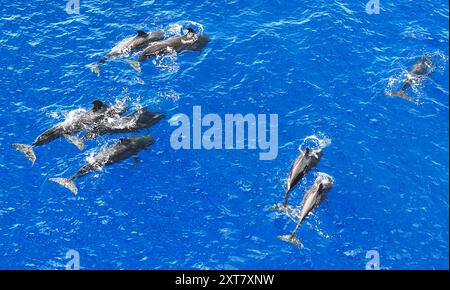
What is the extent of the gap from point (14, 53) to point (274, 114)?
18513 millimetres

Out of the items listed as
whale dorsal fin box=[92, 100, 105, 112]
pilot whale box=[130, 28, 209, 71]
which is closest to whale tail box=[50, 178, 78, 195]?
whale dorsal fin box=[92, 100, 105, 112]

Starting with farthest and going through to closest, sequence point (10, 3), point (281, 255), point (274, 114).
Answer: point (10, 3)
point (274, 114)
point (281, 255)

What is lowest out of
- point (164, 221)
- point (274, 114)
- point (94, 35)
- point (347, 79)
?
point (164, 221)

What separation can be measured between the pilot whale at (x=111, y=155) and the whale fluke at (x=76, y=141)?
140 cm

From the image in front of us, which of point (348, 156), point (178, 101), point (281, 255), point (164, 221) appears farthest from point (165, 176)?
point (348, 156)

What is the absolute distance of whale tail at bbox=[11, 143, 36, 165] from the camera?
32963 mm

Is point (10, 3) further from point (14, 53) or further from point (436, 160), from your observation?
point (436, 160)

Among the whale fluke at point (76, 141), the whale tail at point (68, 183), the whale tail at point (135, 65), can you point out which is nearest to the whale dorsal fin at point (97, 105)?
the whale fluke at point (76, 141)

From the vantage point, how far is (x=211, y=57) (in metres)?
38.5

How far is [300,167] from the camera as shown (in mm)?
31359

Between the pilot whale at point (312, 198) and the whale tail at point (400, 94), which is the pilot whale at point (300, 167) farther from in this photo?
the whale tail at point (400, 94)

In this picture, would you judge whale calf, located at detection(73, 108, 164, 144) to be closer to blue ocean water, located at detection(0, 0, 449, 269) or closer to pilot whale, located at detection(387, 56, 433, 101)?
blue ocean water, located at detection(0, 0, 449, 269)

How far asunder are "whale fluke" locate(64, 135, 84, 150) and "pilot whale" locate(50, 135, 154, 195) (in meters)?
1.40

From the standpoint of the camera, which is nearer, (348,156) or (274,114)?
(348,156)
